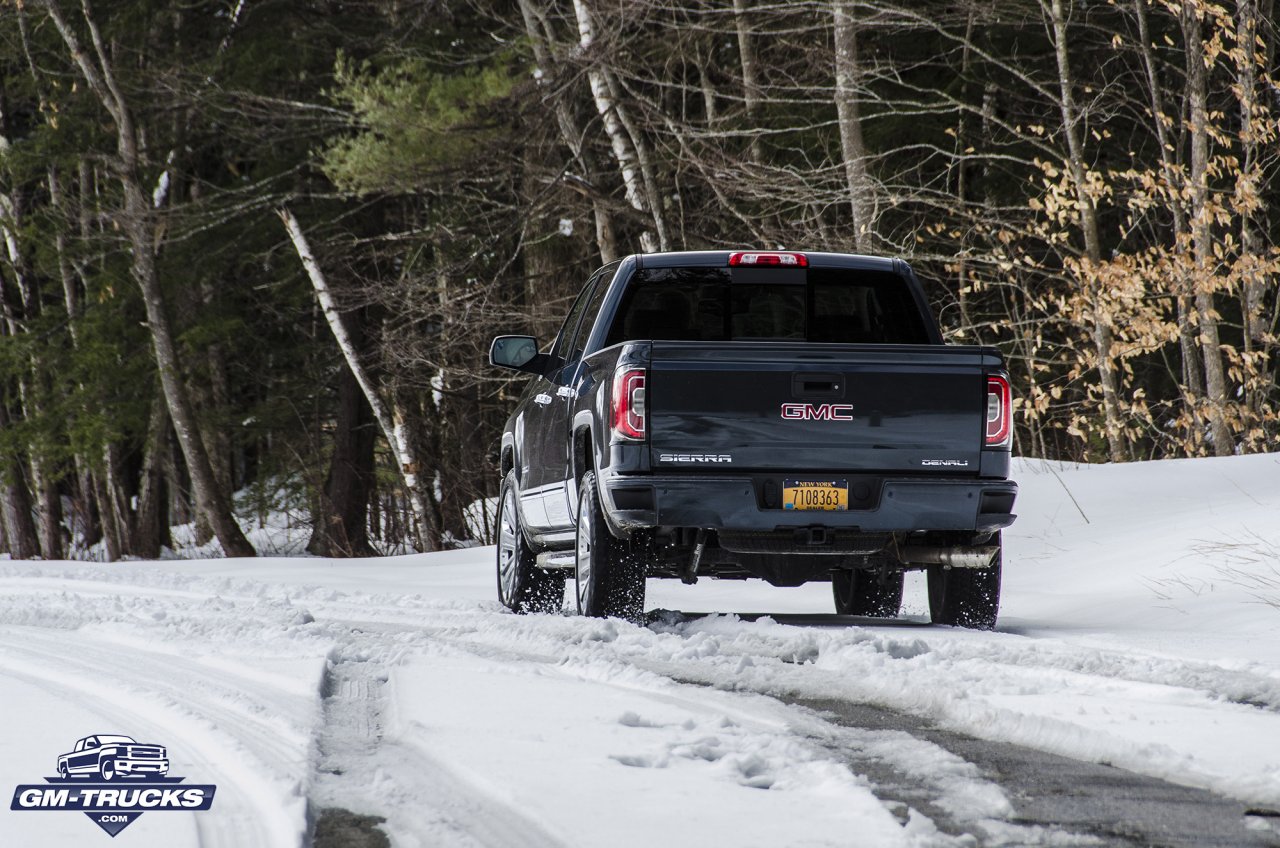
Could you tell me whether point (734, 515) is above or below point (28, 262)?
below

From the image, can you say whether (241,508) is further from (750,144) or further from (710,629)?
(710,629)

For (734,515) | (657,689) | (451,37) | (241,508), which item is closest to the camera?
(657,689)

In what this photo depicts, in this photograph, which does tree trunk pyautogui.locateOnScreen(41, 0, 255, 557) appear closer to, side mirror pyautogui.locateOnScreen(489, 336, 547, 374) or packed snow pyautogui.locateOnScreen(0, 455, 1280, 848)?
packed snow pyautogui.locateOnScreen(0, 455, 1280, 848)

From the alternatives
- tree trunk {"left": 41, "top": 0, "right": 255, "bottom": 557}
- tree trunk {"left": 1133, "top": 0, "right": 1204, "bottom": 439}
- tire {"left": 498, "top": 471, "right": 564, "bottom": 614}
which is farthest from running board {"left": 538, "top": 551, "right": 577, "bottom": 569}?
tree trunk {"left": 41, "top": 0, "right": 255, "bottom": 557}

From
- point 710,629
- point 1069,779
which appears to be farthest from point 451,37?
point 1069,779

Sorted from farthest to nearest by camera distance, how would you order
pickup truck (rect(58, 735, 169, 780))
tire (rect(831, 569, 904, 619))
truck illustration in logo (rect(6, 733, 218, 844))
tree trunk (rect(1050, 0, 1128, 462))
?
tree trunk (rect(1050, 0, 1128, 462)), tire (rect(831, 569, 904, 619)), pickup truck (rect(58, 735, 169, 780)), truck illustration in logo (rect(6, 733, 218, 844))

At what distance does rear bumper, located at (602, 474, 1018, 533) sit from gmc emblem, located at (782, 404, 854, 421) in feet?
1.25

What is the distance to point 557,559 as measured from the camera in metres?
9.80

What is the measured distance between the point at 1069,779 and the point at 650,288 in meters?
5.22

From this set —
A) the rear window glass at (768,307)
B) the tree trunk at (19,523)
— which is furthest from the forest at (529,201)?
the rear window glass at (768,307)

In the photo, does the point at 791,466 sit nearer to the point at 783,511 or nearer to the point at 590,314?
the point at 783,511

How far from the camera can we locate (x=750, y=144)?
20500 mm

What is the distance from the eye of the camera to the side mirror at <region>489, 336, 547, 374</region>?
9.89 m

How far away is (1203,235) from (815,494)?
980cm
